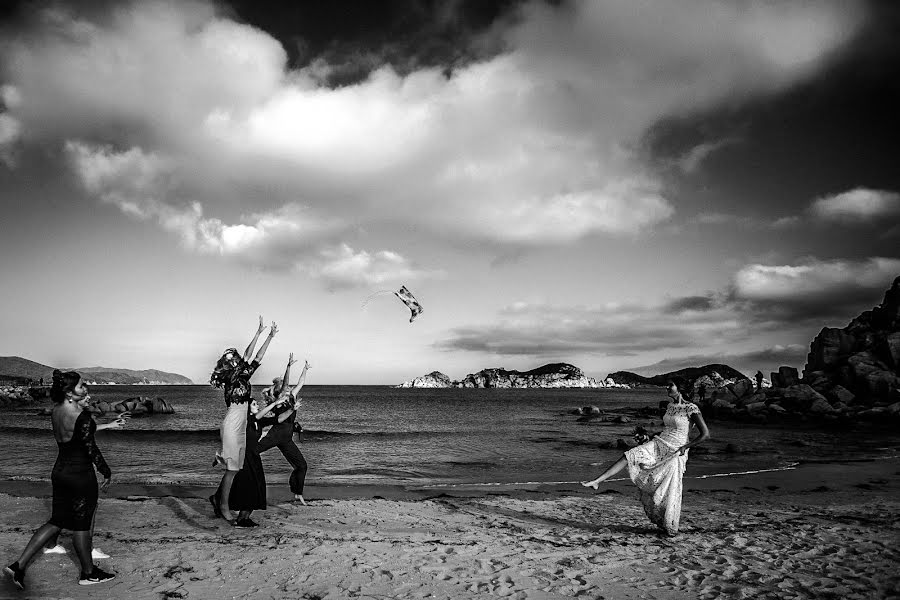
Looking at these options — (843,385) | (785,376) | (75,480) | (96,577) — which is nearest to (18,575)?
(96,577)

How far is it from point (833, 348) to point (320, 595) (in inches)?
2509

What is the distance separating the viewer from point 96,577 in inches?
227

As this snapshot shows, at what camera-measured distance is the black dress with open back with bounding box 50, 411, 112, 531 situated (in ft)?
17.7

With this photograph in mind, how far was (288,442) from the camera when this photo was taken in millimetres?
10062

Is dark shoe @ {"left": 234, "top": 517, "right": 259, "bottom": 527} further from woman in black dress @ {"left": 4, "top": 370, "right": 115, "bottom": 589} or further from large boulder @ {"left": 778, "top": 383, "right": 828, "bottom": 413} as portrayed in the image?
large boulder @ {"left": 778, "top": 383, "right": 828, "bottom": 413}

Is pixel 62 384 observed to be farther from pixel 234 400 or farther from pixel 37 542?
pixel 234 400

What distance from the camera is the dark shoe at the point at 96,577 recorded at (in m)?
5.72

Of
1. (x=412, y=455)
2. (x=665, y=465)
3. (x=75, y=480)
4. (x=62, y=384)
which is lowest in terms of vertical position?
(x=412, y=455)

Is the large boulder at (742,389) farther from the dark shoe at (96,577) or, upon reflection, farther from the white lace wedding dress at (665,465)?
the dark shoe at (96,577)

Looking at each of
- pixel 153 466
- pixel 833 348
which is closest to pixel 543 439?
pixel 153 466

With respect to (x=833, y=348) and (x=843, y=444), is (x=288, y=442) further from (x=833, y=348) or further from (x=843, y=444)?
(x=833, y=348)

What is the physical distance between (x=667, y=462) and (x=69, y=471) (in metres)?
7.47

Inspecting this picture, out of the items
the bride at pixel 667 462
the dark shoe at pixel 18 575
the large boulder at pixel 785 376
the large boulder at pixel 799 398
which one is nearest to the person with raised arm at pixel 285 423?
the dark shoe at pixel 18 575

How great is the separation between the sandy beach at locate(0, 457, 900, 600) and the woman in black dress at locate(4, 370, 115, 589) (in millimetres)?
543
